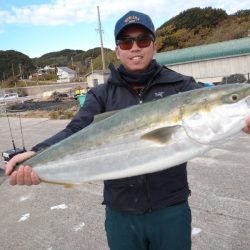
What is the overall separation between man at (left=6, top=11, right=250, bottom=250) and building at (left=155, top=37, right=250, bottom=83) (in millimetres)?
27637

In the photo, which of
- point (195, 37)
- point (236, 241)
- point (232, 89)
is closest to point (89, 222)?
point (236, 241)

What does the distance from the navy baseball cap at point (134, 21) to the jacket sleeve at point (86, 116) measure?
0.45m

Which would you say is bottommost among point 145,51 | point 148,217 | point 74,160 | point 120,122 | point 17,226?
point 17,226

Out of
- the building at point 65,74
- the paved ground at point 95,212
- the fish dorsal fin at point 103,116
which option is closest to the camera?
the fish dorsal fin at point 103,116

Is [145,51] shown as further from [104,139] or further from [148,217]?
[148,217]

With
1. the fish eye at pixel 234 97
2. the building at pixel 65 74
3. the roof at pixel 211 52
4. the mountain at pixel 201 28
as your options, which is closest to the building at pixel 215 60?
the roof at pixel 211 52

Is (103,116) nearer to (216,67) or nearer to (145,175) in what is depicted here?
(145,175)

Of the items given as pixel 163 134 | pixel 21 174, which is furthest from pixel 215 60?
pixel 163 134

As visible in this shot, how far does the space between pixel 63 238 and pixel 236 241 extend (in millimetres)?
1992

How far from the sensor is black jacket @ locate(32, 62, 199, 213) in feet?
8.27

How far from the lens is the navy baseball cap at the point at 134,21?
2654 mm

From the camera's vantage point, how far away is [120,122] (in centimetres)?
236

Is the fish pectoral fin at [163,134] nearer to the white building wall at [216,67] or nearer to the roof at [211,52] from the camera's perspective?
the white building wall at [216,67]

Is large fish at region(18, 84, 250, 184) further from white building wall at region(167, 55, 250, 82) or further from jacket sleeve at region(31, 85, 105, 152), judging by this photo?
white building wall at region(167, 55, 250, 82)
